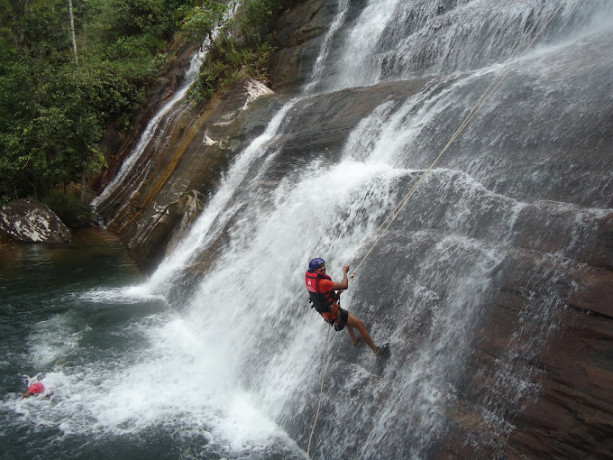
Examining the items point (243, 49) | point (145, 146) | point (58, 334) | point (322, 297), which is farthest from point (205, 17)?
point (322, 297)

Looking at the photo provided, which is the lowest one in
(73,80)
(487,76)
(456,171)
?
(456,171)

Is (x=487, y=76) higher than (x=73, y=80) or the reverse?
the reverse

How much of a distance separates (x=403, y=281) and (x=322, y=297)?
4.19ft

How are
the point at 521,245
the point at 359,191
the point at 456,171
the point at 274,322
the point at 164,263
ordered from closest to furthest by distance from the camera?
1. the point at 521,245
2. the point at 456,171
3. the point at 274,322
4. the point at 359,191
5. the point at 164,263

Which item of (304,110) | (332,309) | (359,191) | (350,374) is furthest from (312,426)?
(304,110)

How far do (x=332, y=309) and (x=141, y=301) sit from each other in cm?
634

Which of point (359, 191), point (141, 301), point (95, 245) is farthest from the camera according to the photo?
point (95, 245)

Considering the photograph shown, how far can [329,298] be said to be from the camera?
5301 millimetres

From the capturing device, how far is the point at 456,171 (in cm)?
650

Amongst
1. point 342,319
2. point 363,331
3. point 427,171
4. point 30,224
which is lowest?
point 363,331

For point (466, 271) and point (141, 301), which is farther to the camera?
point (141, 301)

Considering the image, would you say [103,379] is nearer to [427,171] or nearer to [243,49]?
[427,171]

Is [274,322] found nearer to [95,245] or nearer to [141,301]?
[141,301]

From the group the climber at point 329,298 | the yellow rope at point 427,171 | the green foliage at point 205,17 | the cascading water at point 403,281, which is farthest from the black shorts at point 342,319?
the green foliage at point 205,17
